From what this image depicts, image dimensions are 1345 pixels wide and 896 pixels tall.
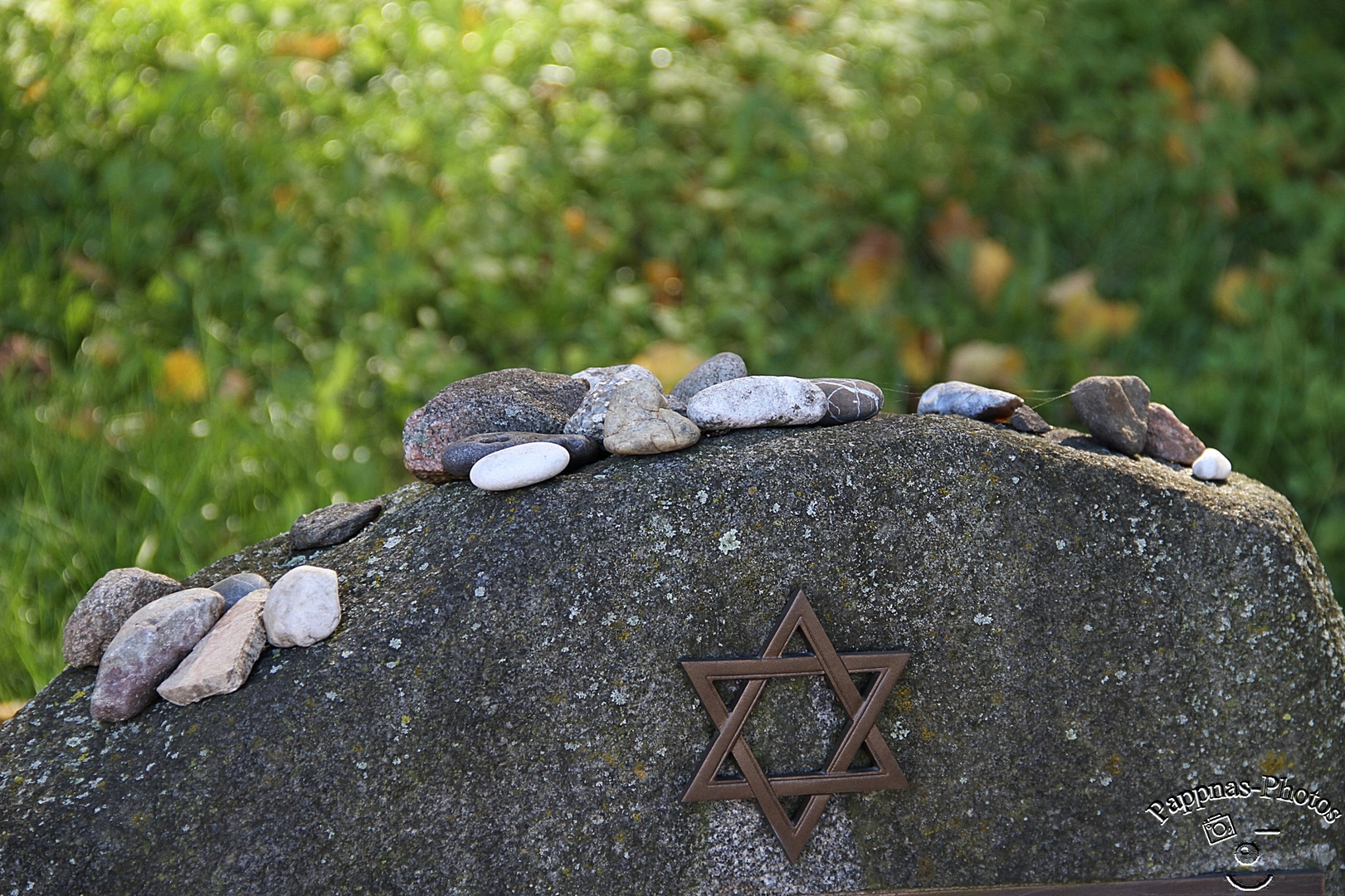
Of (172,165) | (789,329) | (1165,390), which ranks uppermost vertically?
(172,165)

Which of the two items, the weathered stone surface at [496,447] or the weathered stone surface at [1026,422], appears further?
the weathered stone surface at [1026,422]

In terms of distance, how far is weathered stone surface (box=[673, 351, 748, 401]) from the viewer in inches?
70.3

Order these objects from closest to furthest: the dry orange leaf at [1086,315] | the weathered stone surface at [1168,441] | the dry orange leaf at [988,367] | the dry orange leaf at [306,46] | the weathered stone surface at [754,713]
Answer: the weathered stone surface at [754,713] < the weathered stone surface at [1168,441] < the dry orange leaf at [988,367] < the dry orange leaf at [1086,315] < the dry orange leaf at [306,46]

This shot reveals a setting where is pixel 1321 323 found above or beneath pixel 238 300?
beneath

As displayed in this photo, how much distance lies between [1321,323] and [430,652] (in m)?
2.91

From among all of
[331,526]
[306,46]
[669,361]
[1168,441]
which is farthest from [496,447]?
[306,46]

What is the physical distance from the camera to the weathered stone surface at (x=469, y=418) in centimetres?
167

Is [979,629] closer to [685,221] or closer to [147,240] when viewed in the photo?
[685,221]

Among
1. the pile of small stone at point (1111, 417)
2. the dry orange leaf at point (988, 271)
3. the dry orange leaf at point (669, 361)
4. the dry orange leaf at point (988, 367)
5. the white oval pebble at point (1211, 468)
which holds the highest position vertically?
the pile of small stone at point (1111, 417)

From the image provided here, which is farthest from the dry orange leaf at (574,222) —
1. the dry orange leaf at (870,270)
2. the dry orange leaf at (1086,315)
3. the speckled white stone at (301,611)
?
the speckled white stone at (301,611)

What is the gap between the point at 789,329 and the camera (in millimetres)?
3363

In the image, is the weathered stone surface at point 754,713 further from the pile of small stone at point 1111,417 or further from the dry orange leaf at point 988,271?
the dry orange leaf at point 988,271

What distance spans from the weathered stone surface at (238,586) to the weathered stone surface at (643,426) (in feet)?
1.75

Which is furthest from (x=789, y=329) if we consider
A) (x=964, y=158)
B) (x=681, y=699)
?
(x=681, y=699)
